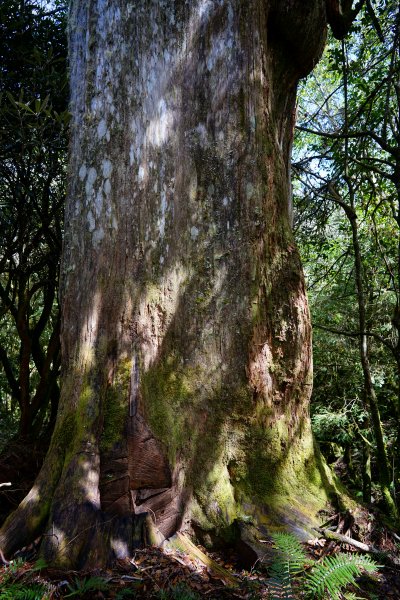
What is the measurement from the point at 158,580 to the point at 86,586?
0.33 m

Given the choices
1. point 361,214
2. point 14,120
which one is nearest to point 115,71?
point 14,120

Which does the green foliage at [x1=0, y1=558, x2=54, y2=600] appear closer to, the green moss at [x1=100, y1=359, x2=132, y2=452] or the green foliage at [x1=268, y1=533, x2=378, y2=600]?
the green moss at [x1=100, y1=359, x2=132, y2=452]

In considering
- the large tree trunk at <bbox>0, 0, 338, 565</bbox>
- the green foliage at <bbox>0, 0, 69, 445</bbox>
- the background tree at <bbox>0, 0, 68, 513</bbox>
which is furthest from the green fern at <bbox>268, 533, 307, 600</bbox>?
the green foliage at <bbox>0, 0, 69, 445</bbox>

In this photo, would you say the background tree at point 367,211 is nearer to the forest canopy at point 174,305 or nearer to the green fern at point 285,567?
the forest canopy at point 174,305

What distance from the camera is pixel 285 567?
1.99 meters

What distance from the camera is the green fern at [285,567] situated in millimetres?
1924

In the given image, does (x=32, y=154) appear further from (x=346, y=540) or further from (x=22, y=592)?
(x=346, y=540)

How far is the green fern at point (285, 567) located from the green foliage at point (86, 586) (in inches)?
28.2

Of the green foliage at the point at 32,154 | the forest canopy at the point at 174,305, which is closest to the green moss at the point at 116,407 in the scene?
the forest canopy at the point at 174,305

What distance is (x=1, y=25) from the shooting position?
172 inches

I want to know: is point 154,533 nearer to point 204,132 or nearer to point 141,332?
point 141,332

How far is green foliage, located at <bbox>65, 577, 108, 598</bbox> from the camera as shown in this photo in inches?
77.2

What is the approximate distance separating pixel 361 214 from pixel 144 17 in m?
6.46

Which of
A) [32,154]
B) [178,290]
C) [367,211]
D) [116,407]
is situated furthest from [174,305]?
[367,211]
